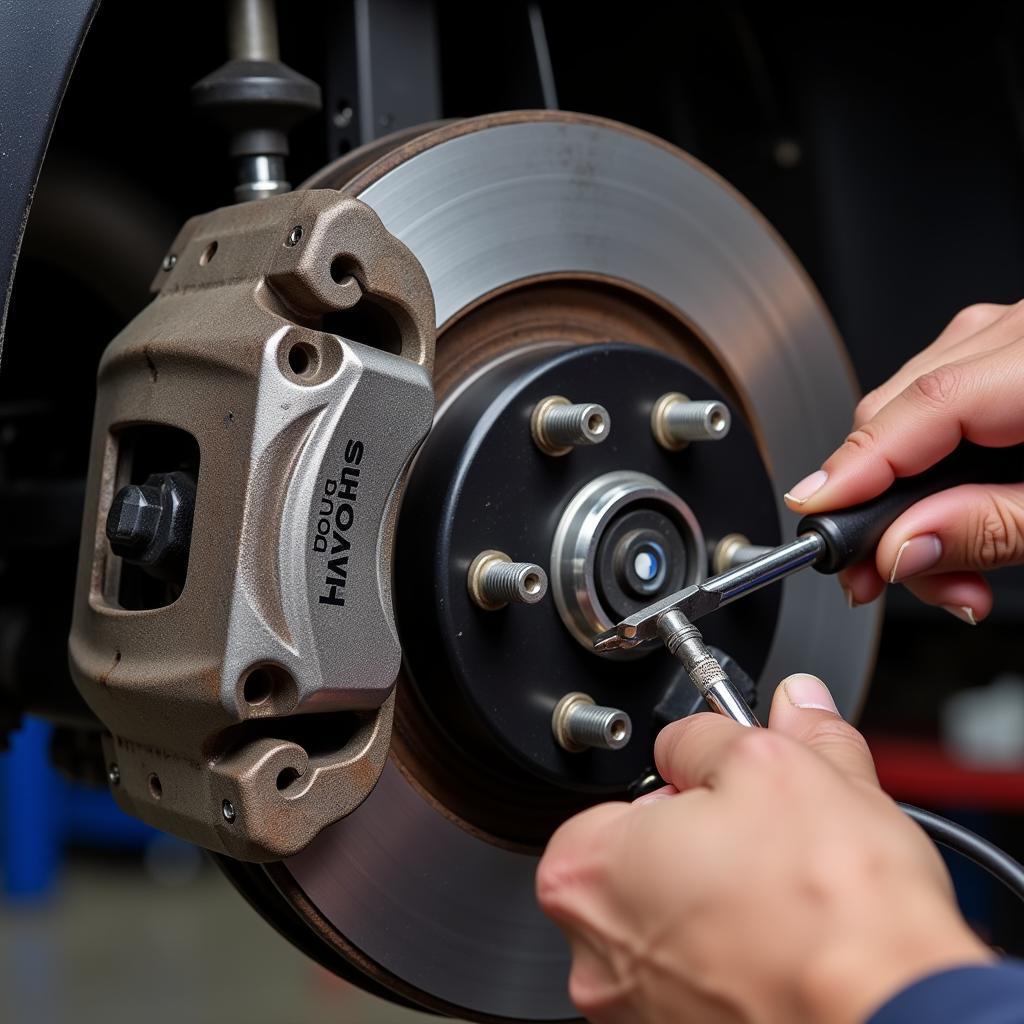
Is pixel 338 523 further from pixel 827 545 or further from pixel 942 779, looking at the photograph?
pixel 942 779

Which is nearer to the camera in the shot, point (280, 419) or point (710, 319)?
point (280, 419)

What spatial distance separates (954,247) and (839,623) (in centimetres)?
55

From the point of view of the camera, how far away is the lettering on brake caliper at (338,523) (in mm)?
533

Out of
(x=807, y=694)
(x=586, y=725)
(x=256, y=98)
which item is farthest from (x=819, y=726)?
(x=256, y=98)

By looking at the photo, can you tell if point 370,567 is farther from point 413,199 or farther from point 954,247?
point 954,247

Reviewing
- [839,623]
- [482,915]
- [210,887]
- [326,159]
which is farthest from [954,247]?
[210,887]

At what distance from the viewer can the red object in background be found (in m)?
1.87

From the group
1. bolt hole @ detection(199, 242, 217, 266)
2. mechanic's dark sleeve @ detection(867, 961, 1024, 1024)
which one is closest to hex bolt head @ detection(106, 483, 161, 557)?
bolt hole @ detection(199, 242, 217, 266)

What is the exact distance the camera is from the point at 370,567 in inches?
21.9

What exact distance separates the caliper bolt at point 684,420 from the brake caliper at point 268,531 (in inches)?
5.7

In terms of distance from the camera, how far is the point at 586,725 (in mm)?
630

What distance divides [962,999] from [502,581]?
0.30m

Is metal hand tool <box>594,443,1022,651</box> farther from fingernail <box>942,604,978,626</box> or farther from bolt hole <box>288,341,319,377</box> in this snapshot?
bolt hole <box>288,341,319,377</box>

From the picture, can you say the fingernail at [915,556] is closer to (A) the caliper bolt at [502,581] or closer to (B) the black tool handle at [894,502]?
(B) the black tool handle at [894,502]
